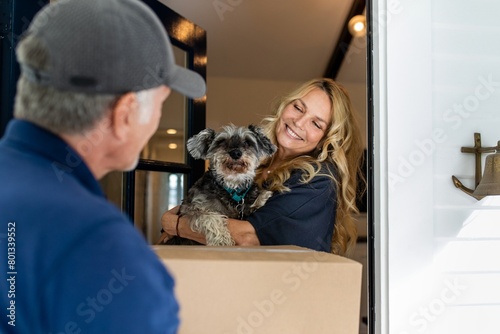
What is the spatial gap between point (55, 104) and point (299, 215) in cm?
120

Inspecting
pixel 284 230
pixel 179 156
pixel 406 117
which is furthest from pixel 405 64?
pixel 179 156

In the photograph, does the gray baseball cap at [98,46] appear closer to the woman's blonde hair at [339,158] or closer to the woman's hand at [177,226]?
the woman's blonde hair at [339,158]

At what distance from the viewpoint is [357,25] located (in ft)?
12.3

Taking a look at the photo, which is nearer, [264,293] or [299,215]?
[264,293]

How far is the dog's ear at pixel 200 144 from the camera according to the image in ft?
6.51

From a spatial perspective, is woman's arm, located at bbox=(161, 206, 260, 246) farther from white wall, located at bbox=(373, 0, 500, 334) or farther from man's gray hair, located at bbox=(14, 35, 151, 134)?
man's gray hair, located at bbox=(14, 35, 151, 134)

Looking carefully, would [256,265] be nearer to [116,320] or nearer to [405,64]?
[116,320]

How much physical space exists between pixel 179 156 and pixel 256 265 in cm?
156

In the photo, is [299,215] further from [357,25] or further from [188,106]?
[357,25]

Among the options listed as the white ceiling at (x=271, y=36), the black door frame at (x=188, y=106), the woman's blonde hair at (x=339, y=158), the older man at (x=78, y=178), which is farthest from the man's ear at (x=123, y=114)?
the white ceiling at (x=271, y=36)

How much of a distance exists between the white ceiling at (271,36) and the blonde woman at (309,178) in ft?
5.84

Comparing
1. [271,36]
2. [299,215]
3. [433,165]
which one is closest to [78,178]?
[299,215]

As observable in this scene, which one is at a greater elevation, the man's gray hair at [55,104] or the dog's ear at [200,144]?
the dog's ear at [200,144]

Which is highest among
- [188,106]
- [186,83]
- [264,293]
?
[188,106]
